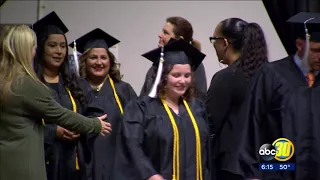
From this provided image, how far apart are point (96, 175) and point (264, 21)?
268 cm

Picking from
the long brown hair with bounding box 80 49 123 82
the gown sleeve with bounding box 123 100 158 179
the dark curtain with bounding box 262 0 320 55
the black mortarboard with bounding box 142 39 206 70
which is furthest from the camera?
the long brown hair with bounding box 80 49 123 82

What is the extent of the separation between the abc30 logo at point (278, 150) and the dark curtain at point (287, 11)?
2.28 feet

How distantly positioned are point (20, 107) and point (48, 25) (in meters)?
1.12

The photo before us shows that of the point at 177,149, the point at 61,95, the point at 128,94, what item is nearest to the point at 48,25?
the point at 61,95

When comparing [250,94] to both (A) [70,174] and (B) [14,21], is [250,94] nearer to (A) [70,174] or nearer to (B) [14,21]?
(A) [70,174]

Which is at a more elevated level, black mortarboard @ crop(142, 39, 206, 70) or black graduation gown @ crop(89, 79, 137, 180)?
black mortarboard @ crop(142, 39, 206, 70)

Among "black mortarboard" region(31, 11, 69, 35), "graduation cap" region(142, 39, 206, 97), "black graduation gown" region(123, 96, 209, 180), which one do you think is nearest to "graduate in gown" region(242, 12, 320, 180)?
"black graduation gown" region(123, 96, 209, 180)

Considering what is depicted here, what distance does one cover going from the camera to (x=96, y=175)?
388 cm

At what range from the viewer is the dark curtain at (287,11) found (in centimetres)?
330

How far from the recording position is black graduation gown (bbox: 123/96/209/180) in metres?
3.17

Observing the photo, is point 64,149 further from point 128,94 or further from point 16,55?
point 16,55

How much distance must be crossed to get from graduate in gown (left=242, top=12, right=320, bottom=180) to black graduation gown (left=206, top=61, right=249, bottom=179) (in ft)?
1.70

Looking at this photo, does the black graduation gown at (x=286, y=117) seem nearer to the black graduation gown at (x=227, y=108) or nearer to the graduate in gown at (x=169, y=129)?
the graduate in gown at (x=169, y=129)

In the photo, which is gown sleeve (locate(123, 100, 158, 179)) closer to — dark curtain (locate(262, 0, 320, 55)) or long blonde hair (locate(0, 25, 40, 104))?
long blonde hair (locate(0, 25, 40, 104))
